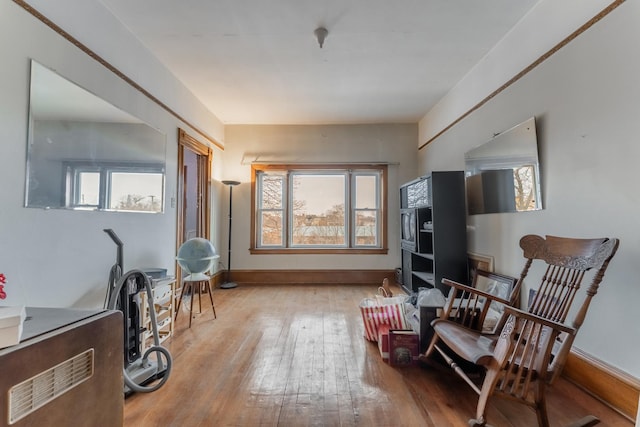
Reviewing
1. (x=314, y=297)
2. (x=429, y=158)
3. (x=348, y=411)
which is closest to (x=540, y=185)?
(x=348, y=411)

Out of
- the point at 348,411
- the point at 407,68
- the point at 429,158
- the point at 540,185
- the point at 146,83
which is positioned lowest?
the point at 348,411

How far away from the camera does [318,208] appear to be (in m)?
5.32

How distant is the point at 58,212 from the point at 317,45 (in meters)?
2.47

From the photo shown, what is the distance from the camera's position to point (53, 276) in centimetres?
195

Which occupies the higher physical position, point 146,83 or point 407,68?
point 407,68

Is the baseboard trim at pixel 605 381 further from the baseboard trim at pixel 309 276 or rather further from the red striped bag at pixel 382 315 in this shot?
the baseboard trim at pixel 309 276

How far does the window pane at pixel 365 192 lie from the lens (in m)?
5.33

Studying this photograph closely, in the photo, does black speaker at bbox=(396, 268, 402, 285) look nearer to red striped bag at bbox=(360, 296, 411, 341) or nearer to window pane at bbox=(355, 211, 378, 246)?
window pane at bbox=(355, 211, 378, 246)

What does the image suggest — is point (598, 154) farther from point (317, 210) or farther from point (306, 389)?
point (317, 210)

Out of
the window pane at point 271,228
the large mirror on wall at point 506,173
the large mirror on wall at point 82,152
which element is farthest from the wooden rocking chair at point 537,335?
the window pane at point 271,228

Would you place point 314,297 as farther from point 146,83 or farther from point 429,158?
point 146,83

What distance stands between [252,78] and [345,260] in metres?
3.15

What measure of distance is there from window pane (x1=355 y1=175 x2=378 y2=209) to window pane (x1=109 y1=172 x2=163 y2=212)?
10.5 ft

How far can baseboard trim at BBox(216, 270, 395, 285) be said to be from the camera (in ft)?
17.0
